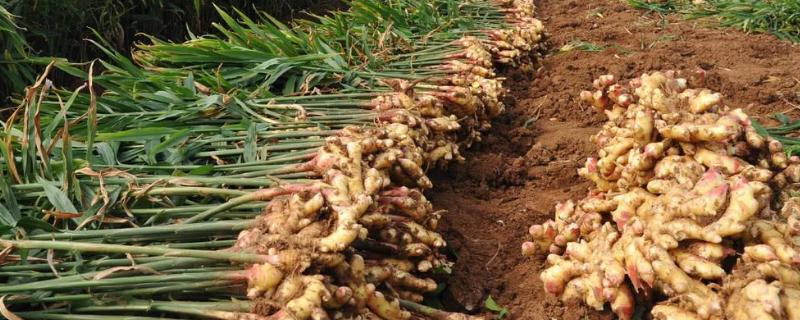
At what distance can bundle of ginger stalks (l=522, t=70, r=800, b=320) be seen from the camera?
154cm

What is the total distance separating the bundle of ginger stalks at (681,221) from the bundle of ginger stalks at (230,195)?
0.42 m

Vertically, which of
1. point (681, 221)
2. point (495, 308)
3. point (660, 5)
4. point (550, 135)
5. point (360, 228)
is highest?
point (360, 228)

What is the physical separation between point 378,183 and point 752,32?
13.0 feet

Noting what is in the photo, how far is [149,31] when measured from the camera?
5.71 metres

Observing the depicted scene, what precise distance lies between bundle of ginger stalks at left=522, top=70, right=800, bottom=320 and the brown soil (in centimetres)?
15

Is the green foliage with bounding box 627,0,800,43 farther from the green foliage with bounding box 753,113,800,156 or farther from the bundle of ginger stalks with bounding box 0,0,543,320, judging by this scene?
the bundle of ginger stalks with bounding box 0,0,543,320

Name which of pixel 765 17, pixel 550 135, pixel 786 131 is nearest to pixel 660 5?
pixel 765 17

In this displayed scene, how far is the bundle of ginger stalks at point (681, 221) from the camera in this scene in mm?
1535

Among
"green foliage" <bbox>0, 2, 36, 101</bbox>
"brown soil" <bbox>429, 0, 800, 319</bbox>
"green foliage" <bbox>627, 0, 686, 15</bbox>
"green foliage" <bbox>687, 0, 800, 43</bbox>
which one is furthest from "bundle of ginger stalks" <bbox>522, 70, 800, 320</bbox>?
"green foliage" <bbox>627, 0, 686, 15</bbox>

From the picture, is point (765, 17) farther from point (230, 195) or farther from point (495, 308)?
point (230, 195)

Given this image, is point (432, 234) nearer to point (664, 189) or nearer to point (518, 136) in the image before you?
point (664, 189)

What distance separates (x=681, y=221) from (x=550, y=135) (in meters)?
1.59

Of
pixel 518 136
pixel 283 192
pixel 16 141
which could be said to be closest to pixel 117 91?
pixel 16 141

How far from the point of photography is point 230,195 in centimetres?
179
